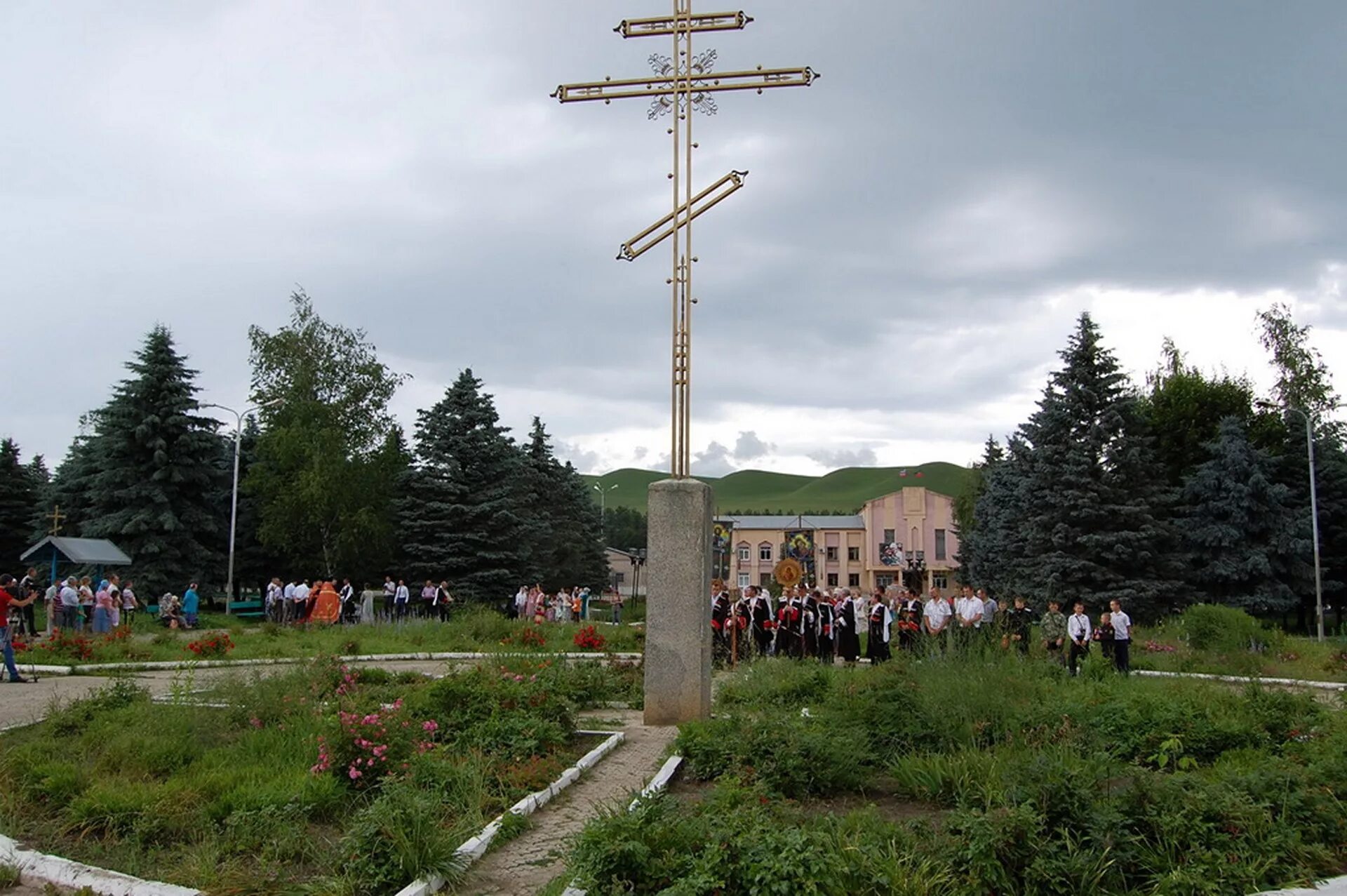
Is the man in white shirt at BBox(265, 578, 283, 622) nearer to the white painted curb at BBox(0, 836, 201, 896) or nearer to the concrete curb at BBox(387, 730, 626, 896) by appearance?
the concrete curb at BBox(387, 730, 626, 896)

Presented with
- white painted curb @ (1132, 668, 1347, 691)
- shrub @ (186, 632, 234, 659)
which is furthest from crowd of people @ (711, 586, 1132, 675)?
shrub @ (186, 632, 234, 659)

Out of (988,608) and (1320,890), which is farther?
(988,608)

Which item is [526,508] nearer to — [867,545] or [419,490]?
[419,490]

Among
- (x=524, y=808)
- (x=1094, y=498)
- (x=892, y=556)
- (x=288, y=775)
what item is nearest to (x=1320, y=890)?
(x=524, y=808)

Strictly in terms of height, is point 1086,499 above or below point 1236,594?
above

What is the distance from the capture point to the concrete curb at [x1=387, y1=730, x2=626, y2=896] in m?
5.51

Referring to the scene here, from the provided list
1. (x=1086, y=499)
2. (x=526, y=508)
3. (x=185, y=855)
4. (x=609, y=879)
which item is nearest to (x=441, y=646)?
(x=185, y=855)

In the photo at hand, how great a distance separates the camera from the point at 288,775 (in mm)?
7438

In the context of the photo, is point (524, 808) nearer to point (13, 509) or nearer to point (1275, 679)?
point (1275, 679)

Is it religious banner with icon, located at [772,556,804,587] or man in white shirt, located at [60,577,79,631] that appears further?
religious banner with icon, located at [772,556,804,587]

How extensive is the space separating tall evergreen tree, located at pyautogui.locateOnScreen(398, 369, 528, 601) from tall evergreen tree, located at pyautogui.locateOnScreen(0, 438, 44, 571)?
23326 mm

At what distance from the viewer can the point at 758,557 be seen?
330 feet

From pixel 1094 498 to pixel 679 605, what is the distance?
88.3 feet

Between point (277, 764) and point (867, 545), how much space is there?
88.5m
